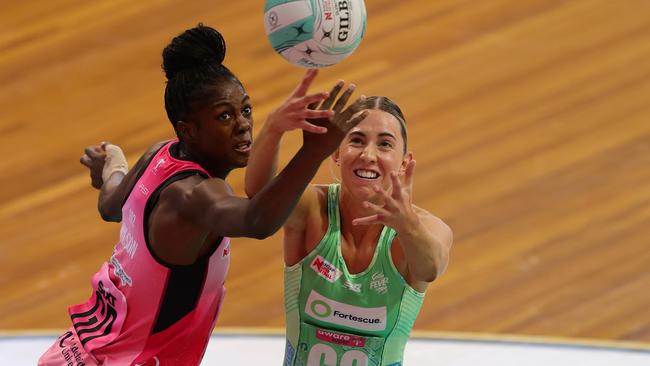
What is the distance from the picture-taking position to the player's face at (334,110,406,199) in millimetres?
3447

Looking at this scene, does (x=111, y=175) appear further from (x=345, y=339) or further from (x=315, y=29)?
(x=315, y=29)

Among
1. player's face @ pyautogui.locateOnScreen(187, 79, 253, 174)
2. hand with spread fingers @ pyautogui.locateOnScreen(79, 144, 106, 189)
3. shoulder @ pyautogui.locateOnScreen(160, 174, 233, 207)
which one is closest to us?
shoulder @ pyautogui.locateOnScreen(160, 174, 233, 207)

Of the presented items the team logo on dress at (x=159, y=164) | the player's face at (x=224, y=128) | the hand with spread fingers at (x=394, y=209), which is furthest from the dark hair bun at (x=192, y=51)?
the hand with spread fingers at (x=394, y=209)

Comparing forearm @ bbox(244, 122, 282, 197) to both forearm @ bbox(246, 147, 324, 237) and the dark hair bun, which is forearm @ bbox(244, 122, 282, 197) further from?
forearm @ bbox(246, 147, 324, 237)

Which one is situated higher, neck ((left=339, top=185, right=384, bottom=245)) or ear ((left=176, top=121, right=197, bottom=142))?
neck ((left=339, top=185, right=384, bottom=245))

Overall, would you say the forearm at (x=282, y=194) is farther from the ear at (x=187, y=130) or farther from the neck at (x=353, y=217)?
the neck at (x=353, y=217)

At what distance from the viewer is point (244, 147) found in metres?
3.20

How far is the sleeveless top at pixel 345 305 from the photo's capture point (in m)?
3.52

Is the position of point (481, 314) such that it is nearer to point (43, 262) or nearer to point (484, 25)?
point (43, 262)

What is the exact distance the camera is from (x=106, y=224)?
5902 millimetres

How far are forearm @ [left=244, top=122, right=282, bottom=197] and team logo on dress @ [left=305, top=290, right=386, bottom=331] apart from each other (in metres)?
0.38

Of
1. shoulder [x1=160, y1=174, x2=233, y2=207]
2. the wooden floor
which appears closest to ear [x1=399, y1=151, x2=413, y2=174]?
shoulder [x1=160, y1=174, x2=233, y2=207]

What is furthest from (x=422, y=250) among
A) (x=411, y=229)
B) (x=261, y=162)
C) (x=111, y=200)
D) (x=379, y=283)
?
(x=111, y=200)

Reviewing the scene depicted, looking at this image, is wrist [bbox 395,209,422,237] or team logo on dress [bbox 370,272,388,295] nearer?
wrist [bbox 395,209,422,237]
